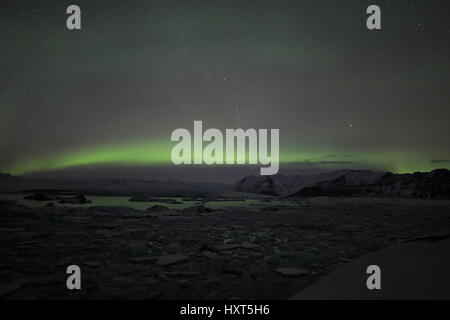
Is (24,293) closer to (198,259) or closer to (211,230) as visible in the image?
(198,259)

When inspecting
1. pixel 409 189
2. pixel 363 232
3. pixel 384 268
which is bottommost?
pixel 409 189

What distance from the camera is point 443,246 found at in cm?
271

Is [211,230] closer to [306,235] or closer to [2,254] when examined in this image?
[306,235]

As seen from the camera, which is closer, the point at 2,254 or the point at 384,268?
the point at 384,268

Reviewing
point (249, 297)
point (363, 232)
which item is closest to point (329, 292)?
point (249, 297)

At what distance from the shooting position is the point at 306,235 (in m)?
5.05

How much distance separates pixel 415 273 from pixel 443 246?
0.75m

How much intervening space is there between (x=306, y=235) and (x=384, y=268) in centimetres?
260
